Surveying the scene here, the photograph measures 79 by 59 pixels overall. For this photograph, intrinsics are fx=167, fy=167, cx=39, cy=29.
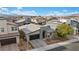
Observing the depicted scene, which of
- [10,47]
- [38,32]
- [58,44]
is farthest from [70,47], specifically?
[10,47]

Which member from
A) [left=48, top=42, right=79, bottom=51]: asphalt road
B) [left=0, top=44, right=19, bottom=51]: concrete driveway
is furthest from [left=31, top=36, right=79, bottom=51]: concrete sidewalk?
[left=0, top=44, right=19, bottom=51]: concrete driveway

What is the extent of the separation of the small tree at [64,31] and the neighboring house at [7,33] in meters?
0.46

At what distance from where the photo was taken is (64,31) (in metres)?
1.90

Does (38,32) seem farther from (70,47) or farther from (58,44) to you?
(70,47)

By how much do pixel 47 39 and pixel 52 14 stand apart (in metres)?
0.29

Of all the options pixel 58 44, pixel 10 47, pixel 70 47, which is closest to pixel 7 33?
pixel 10 47

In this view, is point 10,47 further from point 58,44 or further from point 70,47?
point 70,47

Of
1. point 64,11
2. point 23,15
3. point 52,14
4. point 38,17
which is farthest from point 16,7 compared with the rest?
point 64,11

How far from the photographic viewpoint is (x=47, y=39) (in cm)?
189

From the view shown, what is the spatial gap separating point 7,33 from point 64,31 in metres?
0.64

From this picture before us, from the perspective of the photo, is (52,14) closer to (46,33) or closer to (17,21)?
(46,33)

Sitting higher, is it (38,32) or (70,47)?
(38,32)

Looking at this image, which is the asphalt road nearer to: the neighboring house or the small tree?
the small tree

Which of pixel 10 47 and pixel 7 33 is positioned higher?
pixel 7 33
